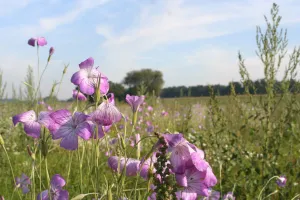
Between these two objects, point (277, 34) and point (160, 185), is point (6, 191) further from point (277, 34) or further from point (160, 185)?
point (277, 34)

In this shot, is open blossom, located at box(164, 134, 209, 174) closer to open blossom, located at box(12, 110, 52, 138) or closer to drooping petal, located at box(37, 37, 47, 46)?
open blossom, located at box(12, 110, 52, 138)

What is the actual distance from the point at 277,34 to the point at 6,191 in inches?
109

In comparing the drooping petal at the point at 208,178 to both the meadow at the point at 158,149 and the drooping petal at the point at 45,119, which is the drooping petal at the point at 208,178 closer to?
the meadow at the point at 158,149

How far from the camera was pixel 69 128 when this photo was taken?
4.16ft

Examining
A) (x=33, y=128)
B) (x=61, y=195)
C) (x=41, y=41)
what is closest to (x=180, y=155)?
(x=33, y=128)

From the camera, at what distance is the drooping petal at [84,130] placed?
1.22m

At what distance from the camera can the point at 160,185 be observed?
3.93ft

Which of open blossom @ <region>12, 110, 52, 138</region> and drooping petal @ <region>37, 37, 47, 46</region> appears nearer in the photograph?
open blossom @ <region>12, 110, 52, 138</region>

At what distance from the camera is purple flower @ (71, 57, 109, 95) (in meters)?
1.31

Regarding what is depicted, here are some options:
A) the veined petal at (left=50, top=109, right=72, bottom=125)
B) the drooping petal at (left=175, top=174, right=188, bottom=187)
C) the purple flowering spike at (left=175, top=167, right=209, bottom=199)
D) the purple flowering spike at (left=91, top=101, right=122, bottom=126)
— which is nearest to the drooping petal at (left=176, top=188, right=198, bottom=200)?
the purple flowering spike at (left=175, top=167, right=209, bottom=199)

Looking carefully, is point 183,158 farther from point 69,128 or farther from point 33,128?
point 33,128

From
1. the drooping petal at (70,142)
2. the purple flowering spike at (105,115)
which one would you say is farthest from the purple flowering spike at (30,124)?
the purple flowering spike at (105,115)

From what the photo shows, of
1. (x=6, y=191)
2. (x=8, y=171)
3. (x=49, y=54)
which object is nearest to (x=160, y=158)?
(x=49, y=54)

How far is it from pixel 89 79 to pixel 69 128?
7.3 inches
